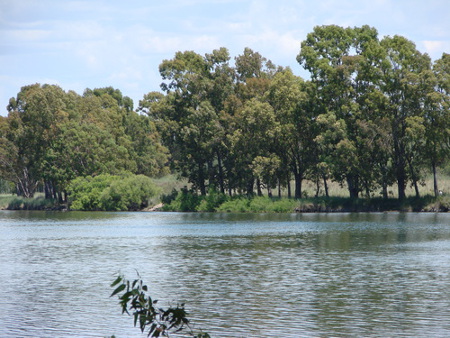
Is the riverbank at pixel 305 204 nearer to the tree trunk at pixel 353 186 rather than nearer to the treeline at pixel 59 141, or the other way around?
the tree trunk at pixel 353 186

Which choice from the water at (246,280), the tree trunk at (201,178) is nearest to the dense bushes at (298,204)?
the tree trunk at (201,178)

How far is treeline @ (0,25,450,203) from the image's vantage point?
73.9 meters

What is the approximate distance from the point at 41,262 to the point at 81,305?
13.1m

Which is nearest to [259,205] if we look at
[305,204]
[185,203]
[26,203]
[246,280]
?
[305,204]

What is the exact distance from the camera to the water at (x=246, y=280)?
18.9 meters

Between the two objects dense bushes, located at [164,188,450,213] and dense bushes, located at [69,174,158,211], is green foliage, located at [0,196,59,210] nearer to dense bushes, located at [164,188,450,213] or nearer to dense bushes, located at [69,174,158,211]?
dense bushes, located at [69,174,158,211]

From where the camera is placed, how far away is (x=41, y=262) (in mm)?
34562

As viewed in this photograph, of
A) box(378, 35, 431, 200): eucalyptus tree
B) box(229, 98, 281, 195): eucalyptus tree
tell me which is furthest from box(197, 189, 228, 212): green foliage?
box(378, 35, 431, 200): eucalyptus tree

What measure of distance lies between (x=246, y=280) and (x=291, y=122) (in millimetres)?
55186

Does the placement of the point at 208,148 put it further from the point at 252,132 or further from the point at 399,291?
the point at 399,291

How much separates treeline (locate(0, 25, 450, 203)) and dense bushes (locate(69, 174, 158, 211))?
357 centimetres

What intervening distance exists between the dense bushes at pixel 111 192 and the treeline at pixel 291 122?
3567mm

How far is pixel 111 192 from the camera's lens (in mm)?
95375

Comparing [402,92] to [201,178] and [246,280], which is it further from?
[246,280]
